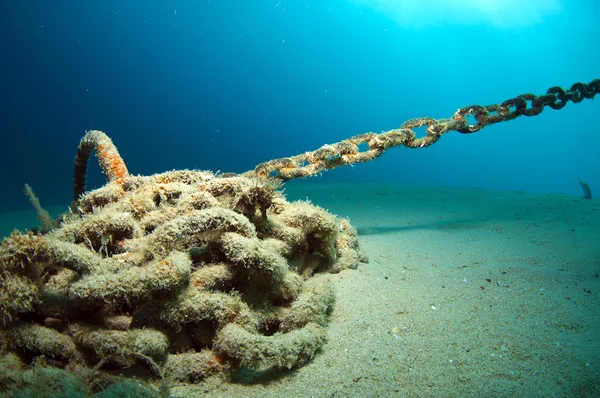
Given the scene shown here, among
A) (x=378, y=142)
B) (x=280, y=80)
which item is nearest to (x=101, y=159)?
(x=378, y=142)

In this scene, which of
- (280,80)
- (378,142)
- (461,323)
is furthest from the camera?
(280,80)

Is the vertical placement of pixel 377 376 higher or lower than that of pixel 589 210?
lower

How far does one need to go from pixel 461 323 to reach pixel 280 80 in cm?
8586

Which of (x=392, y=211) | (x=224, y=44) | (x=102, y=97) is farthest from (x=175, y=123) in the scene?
(x=392, y=211)

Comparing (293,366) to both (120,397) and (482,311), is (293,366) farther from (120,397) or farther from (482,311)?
(482,311)

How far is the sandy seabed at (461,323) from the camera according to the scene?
65.3 inches

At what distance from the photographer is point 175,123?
6222 cm

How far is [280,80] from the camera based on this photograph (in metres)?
81.8

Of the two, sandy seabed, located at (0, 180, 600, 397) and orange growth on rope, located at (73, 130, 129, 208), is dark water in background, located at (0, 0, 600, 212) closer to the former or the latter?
orange growth on rope, located at (73, 130, 129, 208)

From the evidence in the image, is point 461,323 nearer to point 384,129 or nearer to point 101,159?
point 384,129

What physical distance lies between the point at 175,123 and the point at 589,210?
65.6m

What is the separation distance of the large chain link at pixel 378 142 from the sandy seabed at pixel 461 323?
1241 mm

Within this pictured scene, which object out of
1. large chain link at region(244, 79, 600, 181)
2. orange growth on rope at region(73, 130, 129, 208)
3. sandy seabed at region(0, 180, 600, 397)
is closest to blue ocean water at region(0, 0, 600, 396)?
sandy seabed at region(0, 180, 600, 397)

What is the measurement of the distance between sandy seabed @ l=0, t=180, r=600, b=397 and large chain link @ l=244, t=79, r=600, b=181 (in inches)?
48.8
